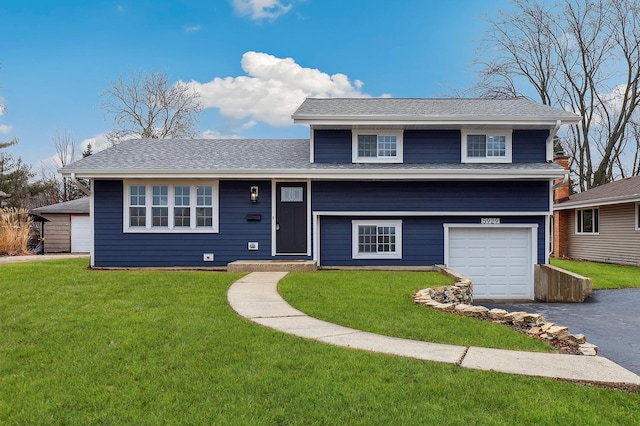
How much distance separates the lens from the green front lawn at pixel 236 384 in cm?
315

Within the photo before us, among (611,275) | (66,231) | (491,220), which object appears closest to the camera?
(491,220)

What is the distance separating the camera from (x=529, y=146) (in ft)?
40.4

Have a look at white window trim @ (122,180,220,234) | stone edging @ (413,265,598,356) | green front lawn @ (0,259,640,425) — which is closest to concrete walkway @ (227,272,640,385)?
green front lawn @ (0,259,640,425)

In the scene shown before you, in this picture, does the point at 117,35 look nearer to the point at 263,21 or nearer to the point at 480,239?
the point at 263,21

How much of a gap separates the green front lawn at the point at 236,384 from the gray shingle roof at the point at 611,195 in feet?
49.9

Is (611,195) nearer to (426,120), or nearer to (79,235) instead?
(426,120)

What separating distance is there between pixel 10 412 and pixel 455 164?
36.8 feet

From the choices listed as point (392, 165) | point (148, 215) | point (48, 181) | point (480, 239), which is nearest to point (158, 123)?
point (48, 181)

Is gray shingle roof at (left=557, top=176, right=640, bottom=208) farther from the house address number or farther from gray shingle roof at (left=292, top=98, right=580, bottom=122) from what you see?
the house address number

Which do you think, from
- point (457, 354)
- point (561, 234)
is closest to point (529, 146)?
point (457, 354)

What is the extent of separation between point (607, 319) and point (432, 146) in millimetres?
6080

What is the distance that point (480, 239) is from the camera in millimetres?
12148

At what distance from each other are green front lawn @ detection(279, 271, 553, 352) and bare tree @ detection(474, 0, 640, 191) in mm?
24736

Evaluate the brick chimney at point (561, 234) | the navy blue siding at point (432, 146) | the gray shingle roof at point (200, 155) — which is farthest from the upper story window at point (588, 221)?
the gray shingle roof at point (200, 155)
